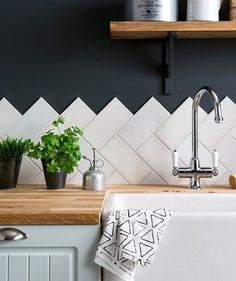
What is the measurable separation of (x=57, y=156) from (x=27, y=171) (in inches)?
10.6

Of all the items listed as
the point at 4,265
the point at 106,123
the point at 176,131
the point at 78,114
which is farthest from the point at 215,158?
the point at 4,265

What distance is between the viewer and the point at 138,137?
216 cm

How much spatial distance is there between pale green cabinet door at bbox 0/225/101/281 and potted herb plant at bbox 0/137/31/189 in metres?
0.50

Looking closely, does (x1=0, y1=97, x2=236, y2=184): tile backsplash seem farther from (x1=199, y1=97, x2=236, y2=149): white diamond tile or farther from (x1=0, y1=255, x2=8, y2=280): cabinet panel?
(x1=0, y1=255, x2=8, y2=280): cabinet panel

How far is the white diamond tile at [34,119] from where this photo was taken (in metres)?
2.17

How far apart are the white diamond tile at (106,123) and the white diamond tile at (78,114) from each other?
2cm

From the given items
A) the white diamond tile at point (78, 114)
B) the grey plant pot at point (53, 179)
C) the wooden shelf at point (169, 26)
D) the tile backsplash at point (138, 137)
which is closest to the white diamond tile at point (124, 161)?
the tile backsplash at point (138, 137)

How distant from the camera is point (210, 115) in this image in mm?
2164

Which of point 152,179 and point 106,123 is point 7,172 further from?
point 152,179

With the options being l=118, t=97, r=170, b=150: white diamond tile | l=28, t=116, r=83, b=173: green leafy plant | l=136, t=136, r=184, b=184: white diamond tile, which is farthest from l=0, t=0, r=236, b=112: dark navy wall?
l=28, t=116, r=83, b=173: green leafy plant

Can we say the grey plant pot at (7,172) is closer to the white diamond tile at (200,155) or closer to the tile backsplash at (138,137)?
the tile backsplash at (138,137)

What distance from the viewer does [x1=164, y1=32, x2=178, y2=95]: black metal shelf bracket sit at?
2.08 m

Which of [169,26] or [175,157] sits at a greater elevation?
[169,26]

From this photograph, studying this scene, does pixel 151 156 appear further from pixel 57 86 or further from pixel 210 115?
pixel 57 86
